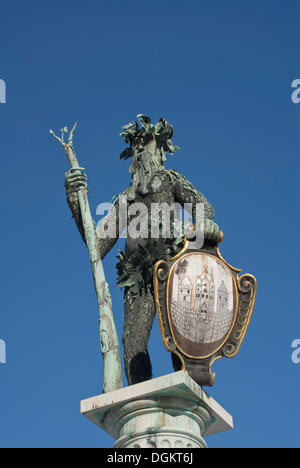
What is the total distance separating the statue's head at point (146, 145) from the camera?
10008mm

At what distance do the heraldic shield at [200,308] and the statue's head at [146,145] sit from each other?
172cm

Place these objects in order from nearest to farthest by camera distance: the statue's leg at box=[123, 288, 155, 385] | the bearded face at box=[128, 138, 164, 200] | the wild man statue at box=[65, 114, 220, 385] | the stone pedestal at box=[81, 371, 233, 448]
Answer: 1. the stone pedestal at box=[81, 371, 233, 448]
2. the statue's leg at box=[123, 288, 155, 385]
3. the wild man statue at box=[65, 114, 220, 385]
4. the bearded face at box=[128, 138, 164, 200]

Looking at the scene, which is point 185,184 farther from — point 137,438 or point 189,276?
point 137,438

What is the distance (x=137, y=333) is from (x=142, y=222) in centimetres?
130

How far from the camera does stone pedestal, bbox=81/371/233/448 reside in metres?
7.91

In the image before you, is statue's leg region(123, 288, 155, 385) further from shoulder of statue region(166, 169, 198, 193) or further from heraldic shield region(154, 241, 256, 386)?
shoulder of statue region(166, 169, 198, 193)

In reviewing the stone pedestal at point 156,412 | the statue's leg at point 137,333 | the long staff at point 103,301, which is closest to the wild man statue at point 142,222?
the statue's leg at point 137,333

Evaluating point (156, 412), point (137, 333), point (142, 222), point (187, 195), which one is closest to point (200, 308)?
point (137, 333)

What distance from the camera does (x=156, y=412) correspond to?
8055 mm

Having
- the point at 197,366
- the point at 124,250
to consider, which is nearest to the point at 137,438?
the point at 197,366

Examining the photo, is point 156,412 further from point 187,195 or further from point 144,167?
point 144,167

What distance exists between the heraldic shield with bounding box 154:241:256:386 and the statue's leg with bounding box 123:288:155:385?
14.1 inches

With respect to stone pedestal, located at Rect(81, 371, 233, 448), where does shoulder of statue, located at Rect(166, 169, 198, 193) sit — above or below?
above

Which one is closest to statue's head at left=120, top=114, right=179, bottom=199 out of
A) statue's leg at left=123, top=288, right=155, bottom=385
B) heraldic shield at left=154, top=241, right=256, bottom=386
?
statue's leg at left=123, top=288, right=155, bottom=385
